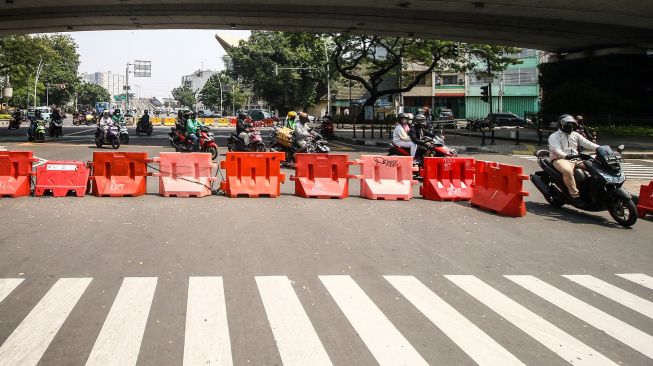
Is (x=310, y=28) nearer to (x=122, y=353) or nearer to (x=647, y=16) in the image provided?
(x=647, y=16)

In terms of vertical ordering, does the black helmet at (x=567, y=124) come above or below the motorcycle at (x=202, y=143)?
above

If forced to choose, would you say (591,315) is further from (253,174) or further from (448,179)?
(253,174)

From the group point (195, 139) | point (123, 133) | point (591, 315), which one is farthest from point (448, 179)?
point (123, 133)

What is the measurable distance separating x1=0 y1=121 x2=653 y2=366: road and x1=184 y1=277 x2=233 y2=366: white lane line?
16mm

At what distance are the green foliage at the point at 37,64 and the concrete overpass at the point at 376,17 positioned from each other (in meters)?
25.9

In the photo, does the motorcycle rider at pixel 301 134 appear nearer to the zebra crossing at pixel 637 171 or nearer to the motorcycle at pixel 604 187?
the motorcycle at pixel 604 187

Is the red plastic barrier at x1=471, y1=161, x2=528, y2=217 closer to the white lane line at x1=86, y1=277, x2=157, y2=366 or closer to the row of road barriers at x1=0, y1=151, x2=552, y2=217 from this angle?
the row of road barriers at x1=0, y1=151, x2=552, y2=217

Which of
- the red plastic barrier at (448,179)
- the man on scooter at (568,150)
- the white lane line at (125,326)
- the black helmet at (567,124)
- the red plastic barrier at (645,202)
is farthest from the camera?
the red plastic barrier at (448,179)

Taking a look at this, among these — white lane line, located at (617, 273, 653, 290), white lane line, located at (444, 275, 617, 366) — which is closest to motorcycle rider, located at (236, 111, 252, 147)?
white lane line, located at (444, 275, 617, 366)

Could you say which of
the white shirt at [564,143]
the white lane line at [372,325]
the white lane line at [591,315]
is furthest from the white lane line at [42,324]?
the white shirt at [564,143]

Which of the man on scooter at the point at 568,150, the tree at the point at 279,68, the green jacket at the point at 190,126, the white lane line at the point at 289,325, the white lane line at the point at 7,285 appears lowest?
the white lane line at the point at 289,325

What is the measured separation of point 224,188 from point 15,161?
404 centimetres

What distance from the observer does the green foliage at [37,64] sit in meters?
72.2

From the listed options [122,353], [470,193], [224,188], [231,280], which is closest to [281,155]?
[224,188]
